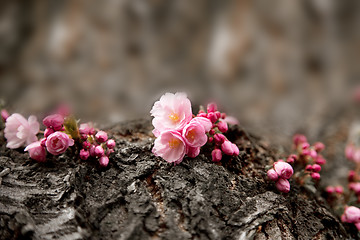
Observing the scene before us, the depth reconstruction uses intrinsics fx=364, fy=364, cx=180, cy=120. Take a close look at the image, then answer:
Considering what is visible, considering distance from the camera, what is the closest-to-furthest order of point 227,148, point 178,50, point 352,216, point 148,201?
point 148,201 → point 227,148 → point 352,216 → point 178,50

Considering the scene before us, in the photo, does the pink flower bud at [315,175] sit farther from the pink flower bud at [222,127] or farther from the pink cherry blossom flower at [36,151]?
the pink cherry blossom flower at [36,151]

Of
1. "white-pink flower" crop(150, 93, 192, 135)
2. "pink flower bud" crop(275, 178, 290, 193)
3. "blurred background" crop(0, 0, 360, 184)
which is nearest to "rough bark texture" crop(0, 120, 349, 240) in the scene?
"pink flower bud" crop(275, 178, 290, 193)

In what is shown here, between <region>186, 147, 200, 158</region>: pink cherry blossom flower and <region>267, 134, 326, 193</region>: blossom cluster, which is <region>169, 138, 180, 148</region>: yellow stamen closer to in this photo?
<region>186, 147, 200, 158</region>: pink cherry blossom flower

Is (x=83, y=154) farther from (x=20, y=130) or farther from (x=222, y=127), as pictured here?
(x=222, y=127)

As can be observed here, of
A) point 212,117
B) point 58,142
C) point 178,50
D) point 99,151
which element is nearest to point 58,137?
point 58,142

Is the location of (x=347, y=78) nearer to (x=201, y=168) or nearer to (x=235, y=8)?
(x=235, y=8)

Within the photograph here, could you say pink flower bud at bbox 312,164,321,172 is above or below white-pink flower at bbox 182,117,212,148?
above
